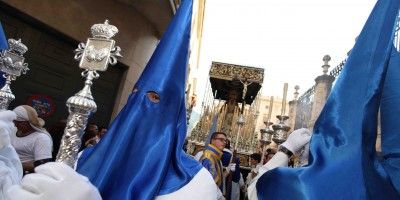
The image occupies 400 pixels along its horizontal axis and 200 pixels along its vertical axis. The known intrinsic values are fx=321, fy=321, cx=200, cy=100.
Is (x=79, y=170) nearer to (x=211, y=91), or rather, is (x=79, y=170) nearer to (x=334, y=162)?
(x=334, y=162)

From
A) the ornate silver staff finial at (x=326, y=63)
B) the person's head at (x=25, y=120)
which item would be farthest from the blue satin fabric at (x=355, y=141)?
the ornate silver staff finial at (x=326, y=63)

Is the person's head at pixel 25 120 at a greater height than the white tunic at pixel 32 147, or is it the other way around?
the person's head at pixel 25 120

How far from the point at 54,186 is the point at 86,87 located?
593 mm

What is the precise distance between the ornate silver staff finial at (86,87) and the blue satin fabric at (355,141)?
2.60 ft

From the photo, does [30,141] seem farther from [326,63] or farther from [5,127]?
[326,63]

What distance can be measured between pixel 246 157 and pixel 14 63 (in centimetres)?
713

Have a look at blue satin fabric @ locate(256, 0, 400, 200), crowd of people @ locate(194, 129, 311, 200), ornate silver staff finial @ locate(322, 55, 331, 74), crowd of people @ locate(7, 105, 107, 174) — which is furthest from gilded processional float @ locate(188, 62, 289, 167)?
blue satin fabric @ locate(256, 0, 400, 200)

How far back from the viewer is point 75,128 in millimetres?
1405

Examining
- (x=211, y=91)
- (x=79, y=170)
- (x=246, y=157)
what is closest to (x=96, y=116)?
(x=246, y=157)

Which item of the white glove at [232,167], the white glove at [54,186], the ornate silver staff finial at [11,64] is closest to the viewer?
the white glove at [54,186]

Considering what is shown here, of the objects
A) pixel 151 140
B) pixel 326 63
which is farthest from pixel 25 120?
pixel 326 63

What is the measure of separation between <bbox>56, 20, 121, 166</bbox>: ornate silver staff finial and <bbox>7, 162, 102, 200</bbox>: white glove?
273mm

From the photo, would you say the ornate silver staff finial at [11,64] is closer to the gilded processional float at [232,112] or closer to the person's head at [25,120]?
the person's head at [25,120]

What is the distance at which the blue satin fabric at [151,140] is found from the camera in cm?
148
